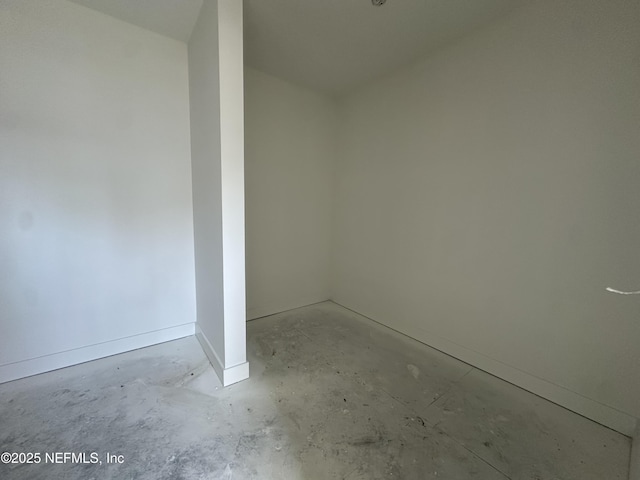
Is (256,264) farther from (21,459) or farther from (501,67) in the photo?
(501,67)

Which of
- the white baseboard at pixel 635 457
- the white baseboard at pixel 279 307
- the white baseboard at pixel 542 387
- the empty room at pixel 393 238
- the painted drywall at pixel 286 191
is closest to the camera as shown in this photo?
the white baseboard at pixel 635 457

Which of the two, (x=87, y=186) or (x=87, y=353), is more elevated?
(x=87, y=186)

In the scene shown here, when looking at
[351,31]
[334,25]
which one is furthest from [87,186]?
[351,31]

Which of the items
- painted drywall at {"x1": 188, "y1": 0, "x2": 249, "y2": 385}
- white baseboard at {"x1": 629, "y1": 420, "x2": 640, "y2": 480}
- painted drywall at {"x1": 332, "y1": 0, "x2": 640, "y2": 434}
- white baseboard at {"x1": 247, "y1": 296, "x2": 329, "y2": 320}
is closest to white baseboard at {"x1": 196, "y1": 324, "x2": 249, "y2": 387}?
painted drywall at {"x1": 188, "y1": 0, "x2": 249, "y2": 385}

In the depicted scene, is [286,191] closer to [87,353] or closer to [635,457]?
[87,353]

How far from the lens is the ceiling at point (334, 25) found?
1.88 meters

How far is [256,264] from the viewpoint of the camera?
3.08 metres

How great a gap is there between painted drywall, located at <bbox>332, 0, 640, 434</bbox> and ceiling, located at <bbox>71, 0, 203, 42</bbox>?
1.85 metres

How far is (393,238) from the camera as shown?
9.44ft

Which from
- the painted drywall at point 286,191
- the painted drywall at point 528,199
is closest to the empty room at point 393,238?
the painted drywall at point 528,199

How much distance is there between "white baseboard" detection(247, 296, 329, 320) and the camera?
3.10m

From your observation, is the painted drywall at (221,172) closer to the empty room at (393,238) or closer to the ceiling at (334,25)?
the empty room at (393,238)

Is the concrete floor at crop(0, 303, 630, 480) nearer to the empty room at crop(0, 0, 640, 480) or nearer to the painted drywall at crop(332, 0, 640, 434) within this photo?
the empty room at crop(0, 0, 640, 480)

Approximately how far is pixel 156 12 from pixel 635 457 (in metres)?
4.06
